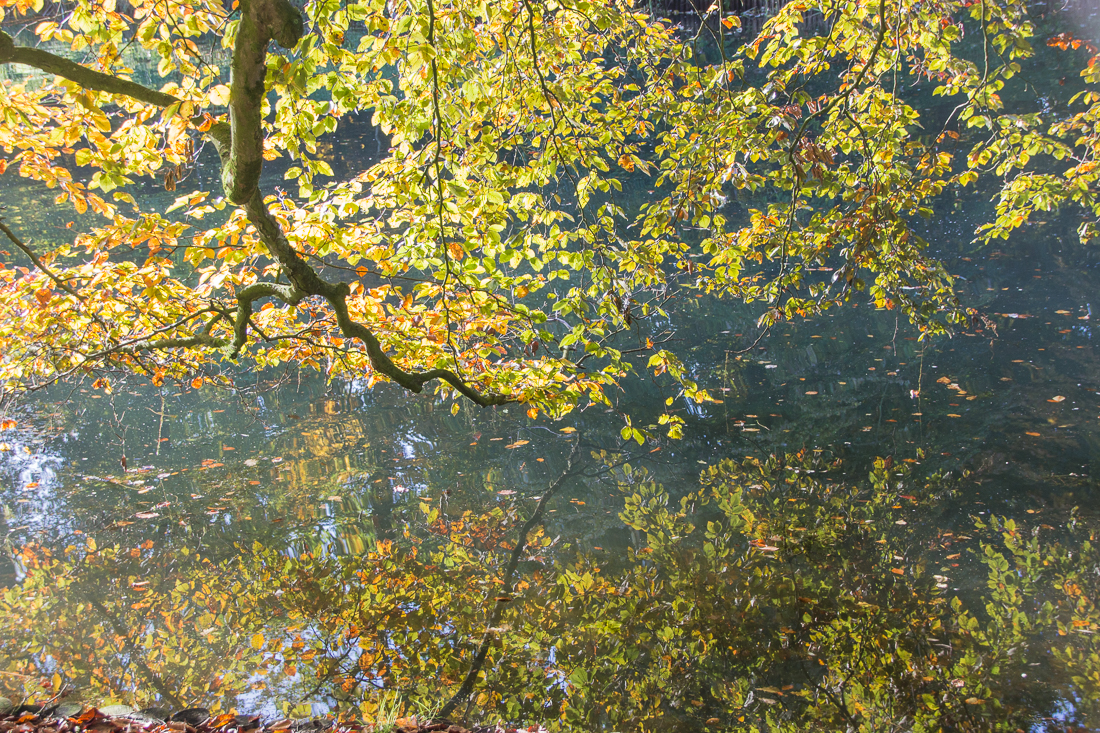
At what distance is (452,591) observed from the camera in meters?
4.55

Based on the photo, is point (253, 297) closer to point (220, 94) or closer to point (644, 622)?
point (220, 94)

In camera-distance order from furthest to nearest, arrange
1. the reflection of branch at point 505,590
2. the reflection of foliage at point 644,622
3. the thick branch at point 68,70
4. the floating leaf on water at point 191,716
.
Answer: the reflection of branch at point 505,590 < the reflection of foliage at point 644,622 < the floating leaf on water at point 191,716 < the thick branch at point 68,70

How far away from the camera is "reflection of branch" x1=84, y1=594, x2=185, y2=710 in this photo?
3620mm

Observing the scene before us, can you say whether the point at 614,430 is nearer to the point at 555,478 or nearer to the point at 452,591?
the point at 555,478

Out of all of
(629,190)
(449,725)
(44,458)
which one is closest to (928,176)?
(449,725)

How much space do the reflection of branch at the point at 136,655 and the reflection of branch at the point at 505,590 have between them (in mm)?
1430

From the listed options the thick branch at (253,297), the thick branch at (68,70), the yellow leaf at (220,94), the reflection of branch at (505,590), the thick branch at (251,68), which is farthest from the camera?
the thick branch at (253,297)

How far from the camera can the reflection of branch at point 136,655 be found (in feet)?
11.9

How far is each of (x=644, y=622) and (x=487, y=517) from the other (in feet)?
6.29

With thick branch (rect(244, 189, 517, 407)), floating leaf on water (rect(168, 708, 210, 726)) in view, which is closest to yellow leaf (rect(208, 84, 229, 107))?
thick branch (rect(244, 189, 517, 407))

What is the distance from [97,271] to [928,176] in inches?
209

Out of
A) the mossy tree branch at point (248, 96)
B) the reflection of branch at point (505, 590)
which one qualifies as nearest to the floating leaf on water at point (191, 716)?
the reflection of branch at point (505, 590)

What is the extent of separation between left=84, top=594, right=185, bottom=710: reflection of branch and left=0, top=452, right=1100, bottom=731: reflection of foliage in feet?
0.06

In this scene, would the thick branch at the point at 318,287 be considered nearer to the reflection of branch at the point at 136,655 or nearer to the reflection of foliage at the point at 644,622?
the reflection of foliage at the point at 644,622
